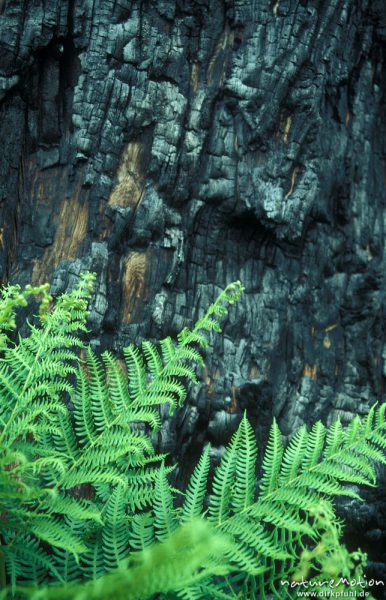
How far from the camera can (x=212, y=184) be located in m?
2.39

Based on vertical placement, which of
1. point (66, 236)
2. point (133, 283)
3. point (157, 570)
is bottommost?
point (157, 570)

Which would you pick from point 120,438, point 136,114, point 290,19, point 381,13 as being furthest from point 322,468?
point 381,13

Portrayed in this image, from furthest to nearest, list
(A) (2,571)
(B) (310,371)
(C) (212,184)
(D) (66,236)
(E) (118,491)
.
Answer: (B) (310,371) < (C) (212,184) < (D) (66,236) < (E) (118,491) < (A) (2,571)

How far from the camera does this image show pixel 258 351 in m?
2.47

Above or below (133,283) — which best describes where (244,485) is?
below

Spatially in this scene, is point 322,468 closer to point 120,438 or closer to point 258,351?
point 120,438

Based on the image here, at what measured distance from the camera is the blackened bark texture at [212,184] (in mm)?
2266

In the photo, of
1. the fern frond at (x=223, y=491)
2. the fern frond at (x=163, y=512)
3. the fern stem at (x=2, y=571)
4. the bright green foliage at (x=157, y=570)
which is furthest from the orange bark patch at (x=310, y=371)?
the bright green foliage at (x=157, y=570)

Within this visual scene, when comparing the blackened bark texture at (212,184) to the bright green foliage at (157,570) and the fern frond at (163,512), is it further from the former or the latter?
the bright green foliage at (157,570)

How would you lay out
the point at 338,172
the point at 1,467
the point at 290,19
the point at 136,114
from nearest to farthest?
the point at 1,467
the point at 136,114
the point at 290,19
the point at 338,172

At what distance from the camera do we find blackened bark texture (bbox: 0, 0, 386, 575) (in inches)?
89.2

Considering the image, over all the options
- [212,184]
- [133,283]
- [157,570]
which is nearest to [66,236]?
[133,283]

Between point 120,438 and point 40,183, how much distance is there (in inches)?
43.7

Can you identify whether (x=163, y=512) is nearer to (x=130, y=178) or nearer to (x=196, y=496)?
(x=196, y=496)
